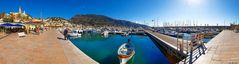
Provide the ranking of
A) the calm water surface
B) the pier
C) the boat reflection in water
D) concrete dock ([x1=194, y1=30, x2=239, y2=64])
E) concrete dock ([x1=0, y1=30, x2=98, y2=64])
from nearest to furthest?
1. concrete dock ([x1=0, y1=30, x2=98, y2=64])
2. concrete dock ([x1=194, y1=30, x2=239, y2=64])
3. the pier
4. the boat reflection in water
5. the calm water surface

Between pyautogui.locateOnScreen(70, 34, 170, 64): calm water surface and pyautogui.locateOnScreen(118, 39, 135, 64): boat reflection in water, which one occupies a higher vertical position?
pyautogui.locateOnScreen(118, 39, 135, 64): boat reflection in water

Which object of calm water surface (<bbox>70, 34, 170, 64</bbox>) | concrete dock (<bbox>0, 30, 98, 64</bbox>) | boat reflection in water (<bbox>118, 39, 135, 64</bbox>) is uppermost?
concrete dock (<bbox>0, 30, 98, 64</bbox>)

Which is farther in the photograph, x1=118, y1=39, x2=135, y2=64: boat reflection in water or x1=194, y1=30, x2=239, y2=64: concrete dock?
x1=118, y1=39, x2=135, y2=64: boat reflection in water

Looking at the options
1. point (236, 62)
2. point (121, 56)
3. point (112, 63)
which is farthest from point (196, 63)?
point (112, 63)

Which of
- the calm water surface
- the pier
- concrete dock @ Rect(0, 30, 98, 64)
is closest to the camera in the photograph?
concrete dock @ Rect(0, 30, 98, 64)

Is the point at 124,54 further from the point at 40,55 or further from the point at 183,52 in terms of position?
the point at 40,55

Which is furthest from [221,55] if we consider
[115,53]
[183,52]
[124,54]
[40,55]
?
[115,53]

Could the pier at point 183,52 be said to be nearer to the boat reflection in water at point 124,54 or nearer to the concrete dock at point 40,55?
the boat reflection in water at point 124,54

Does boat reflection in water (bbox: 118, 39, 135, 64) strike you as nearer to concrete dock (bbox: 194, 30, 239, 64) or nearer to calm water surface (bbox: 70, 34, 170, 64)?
calm water surface (bbox: 70, 34, 170, 64)

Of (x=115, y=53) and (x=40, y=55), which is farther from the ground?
(x=40, y=55)

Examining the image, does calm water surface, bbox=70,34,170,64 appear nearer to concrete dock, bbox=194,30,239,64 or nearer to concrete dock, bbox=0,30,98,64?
concrete dock, bbox=0,30,98,64

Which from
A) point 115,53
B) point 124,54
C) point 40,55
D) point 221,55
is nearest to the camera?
point 40,55

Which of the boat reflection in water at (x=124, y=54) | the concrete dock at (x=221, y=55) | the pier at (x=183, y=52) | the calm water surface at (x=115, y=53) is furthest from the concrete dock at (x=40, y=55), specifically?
the concrete dock at (x=221, y=55)

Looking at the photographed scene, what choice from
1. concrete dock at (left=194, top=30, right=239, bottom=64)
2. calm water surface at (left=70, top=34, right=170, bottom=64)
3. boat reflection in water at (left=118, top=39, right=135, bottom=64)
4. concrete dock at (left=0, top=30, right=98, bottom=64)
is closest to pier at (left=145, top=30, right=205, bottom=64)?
concrete dock at (left=194, top=30, right=239, bottom=64)
